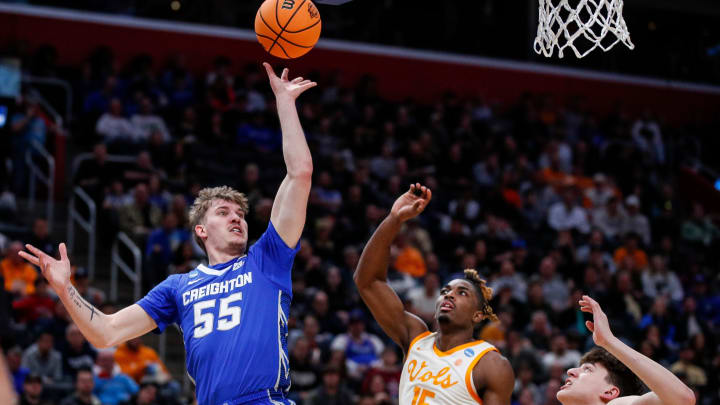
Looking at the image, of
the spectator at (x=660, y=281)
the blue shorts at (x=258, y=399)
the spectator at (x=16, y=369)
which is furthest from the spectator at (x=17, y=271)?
the spectator at (x=660, y=281)

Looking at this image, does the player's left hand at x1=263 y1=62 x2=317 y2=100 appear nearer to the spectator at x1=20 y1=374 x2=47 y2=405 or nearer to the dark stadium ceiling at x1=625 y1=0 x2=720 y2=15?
the spectator at x1=20 y1=374 x2=47 y2=405

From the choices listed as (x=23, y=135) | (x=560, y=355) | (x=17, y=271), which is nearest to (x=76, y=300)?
(x=17, y=271)

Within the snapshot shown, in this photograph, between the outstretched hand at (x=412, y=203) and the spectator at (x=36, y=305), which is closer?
the outstretched hand at (x=412, y=203)

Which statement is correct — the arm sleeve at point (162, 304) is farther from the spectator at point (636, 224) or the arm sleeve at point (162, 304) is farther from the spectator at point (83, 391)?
the spectator at point (636, 224)

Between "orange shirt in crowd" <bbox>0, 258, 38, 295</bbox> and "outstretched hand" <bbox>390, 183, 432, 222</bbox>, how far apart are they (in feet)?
23.0

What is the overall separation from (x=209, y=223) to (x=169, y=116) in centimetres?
1058

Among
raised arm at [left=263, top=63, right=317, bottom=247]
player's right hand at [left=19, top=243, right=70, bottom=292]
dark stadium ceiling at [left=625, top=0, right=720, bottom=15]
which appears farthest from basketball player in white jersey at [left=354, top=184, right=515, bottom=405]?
dark stadium ceiling at [left=625, top=0, right=720, bottom=15]

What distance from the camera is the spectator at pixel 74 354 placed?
10.9m

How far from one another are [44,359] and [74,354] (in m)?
0.34

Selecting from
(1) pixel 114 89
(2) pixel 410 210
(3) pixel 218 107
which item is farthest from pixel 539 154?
(2) pixel 410 210

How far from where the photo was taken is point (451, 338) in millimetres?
6164

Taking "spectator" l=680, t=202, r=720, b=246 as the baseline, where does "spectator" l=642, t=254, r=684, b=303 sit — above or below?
above

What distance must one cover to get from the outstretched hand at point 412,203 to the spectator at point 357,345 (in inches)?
250

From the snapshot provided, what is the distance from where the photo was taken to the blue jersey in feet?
16.1
